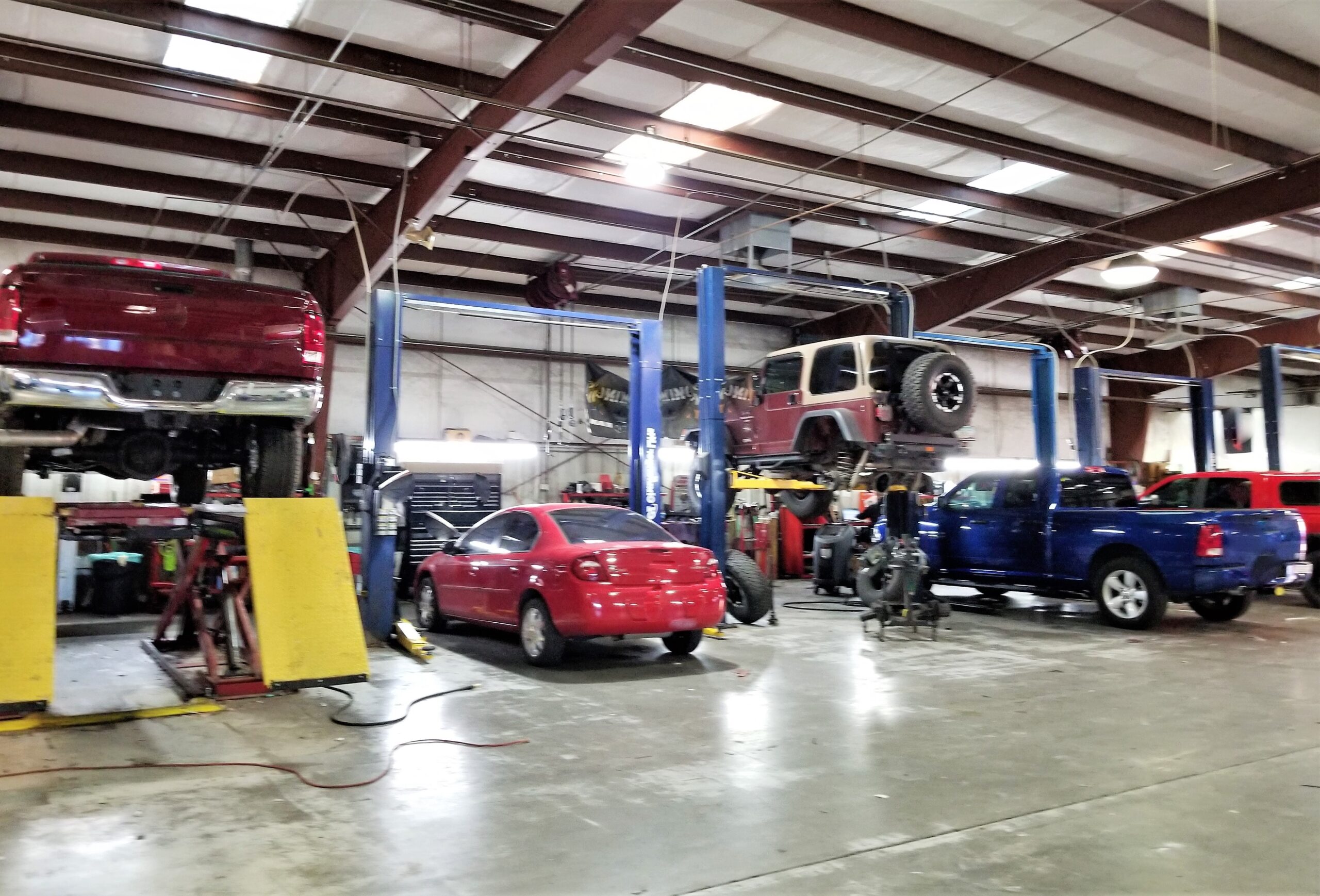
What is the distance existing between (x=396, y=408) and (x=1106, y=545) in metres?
7.32

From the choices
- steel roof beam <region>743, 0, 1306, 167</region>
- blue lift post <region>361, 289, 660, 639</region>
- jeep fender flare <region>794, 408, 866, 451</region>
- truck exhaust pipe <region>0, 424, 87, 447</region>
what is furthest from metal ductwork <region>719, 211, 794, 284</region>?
truck exhaust pipe <region>0, 424, 87, 447</region>

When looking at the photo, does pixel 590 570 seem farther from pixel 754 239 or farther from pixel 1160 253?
pixel 1160 253

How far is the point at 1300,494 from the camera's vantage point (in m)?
11.3

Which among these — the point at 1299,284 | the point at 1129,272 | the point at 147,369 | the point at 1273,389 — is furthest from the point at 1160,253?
the point at 147,369

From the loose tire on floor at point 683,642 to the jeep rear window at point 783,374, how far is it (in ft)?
11.8

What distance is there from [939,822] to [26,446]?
5.64 meters

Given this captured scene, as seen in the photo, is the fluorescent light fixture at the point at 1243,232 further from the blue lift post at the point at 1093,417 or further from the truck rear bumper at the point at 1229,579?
the truck rear bumper at the point at 1229,579

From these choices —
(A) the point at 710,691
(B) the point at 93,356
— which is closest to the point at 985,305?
(A) the point at 710,691

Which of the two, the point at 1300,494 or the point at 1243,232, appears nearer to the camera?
the point at 1300,494

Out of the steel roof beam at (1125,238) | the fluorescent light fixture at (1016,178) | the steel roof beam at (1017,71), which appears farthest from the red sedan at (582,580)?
the steel roof beam at (1125,238)

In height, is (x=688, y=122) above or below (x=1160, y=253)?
above

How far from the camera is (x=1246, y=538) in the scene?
8500mm

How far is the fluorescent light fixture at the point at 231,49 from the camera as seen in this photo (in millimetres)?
7234

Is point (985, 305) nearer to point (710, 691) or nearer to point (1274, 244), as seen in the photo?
point (1274, 244)
